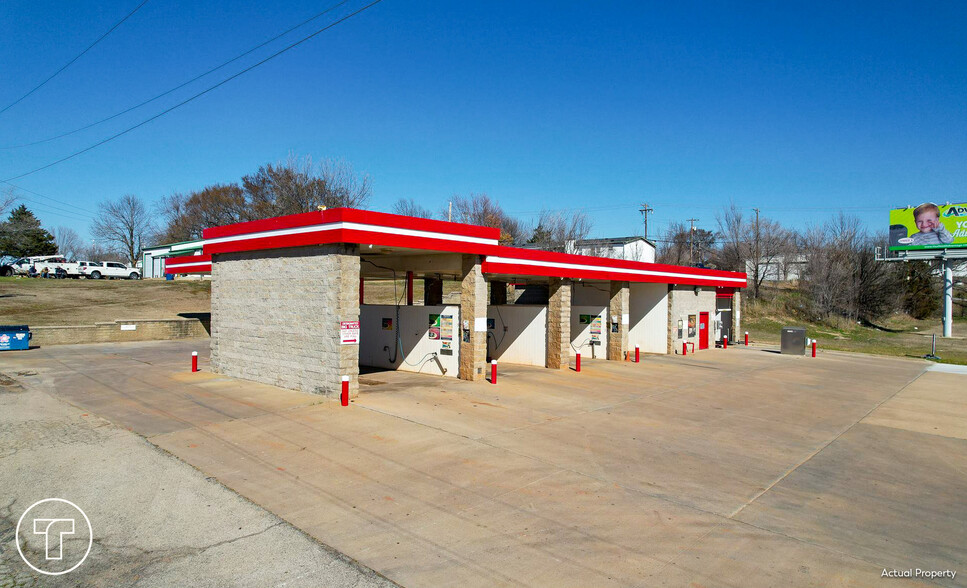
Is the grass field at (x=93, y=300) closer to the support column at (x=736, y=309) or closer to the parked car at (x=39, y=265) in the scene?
the parked car at (x=39, y=265)

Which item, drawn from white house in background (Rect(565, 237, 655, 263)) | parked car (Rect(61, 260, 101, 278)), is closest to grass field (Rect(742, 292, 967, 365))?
white house in background (Rect(565, 237, 655, 263))

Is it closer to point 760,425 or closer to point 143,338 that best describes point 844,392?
point 760,425

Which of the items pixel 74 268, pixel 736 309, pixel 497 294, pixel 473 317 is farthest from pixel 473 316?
pixel 74 268

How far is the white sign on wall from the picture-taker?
12.4 metres

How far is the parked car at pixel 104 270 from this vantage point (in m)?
48.2

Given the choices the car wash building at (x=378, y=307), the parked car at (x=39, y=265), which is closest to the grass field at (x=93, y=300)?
the parked car at (x=39, y=265)

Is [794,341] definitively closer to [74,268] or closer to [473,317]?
[473,317]

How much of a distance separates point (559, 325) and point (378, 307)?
6.37m

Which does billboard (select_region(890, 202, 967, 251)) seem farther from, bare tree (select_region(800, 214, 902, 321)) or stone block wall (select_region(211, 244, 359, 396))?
stone block wall (select_region(211, 244, 359, 396))

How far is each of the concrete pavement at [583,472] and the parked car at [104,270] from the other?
3855 centimetres

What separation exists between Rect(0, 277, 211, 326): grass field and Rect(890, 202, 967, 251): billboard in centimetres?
5026

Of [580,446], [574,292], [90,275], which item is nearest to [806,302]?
[574,292]

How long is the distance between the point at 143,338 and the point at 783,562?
29590 mm

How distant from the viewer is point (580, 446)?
9500 mm
